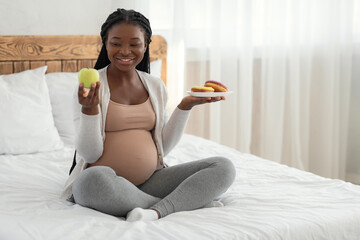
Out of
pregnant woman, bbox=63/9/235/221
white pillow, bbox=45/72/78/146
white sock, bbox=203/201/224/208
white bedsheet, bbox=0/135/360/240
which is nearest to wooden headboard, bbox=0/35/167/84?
white pillow, bbox=45/72/78/146

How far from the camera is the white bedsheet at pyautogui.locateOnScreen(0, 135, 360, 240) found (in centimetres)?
136

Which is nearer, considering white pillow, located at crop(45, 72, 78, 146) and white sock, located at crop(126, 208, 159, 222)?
white sock, located at crop(126, 208, 159, 222)

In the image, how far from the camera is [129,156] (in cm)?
171

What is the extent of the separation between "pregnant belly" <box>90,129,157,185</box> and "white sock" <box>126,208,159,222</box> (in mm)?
221

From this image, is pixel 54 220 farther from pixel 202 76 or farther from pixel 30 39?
pixel 202 76

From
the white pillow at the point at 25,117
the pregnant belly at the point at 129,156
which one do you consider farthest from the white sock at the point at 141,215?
the white pillow at the point at 25,117

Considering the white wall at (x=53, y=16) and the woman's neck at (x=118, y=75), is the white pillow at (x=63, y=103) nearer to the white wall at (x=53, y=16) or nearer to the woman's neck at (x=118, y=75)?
the white wall at (x=53, y=16)

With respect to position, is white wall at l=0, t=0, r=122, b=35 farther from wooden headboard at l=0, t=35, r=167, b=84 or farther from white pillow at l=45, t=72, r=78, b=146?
white pillow at l=45, t=72, r=78, b=146

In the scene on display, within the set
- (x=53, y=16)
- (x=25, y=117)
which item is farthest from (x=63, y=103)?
(x=53, y=16)

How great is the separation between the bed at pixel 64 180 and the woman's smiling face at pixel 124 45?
481 mm

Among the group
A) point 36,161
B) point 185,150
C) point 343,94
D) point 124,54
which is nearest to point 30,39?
point 36,161

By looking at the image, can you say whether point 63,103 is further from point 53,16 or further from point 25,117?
point 53,16

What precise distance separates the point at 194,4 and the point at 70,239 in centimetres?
218

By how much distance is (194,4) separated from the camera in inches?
127
